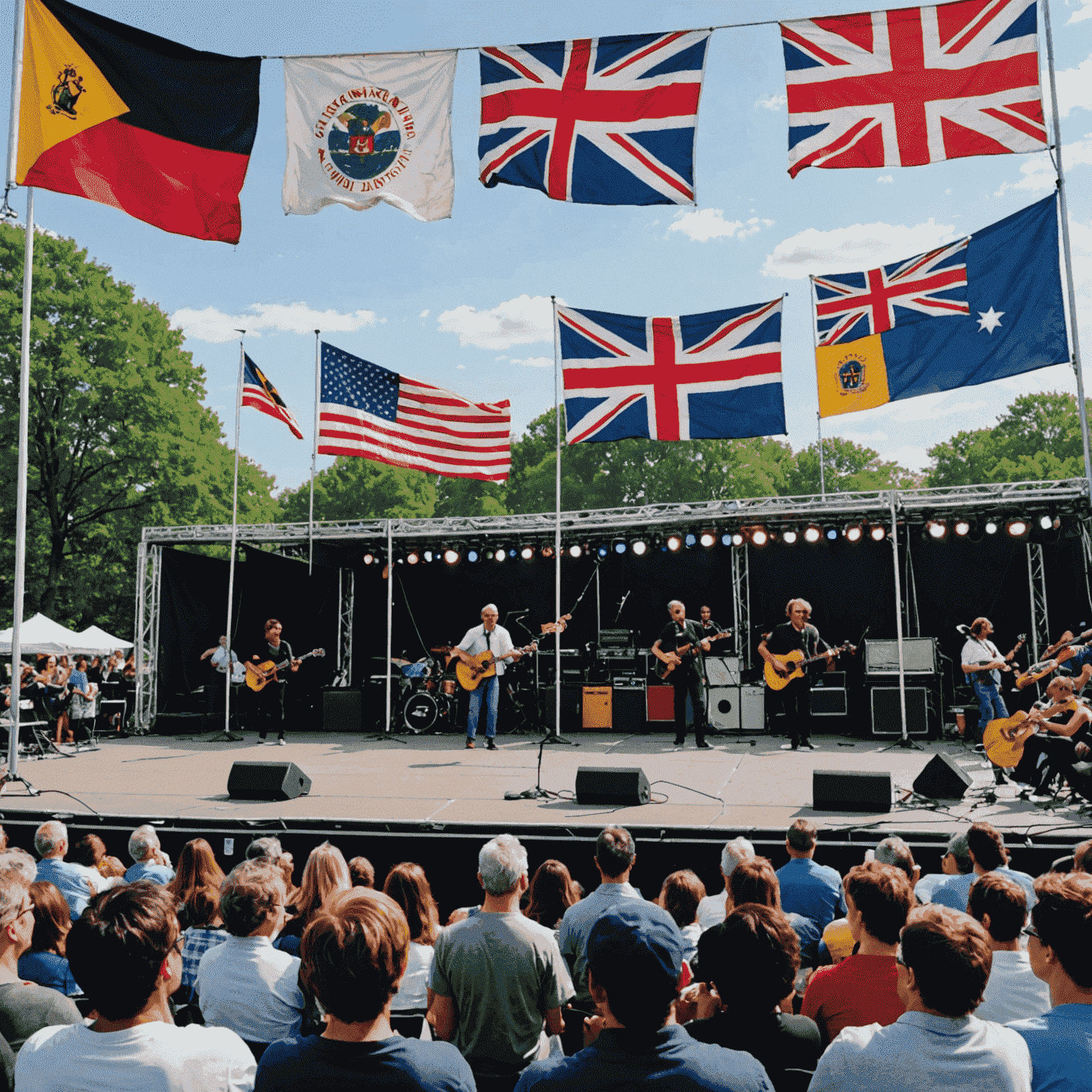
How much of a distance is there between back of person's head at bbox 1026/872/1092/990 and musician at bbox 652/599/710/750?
9.18 m

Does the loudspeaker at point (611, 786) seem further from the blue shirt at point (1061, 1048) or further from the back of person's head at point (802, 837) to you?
the blue shirt at point (1061, 1048)

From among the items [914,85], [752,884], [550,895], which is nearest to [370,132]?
[914,85]

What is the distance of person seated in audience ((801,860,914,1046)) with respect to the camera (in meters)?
2.74

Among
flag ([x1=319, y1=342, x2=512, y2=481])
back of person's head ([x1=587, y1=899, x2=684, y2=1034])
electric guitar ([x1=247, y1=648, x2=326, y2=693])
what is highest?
flag ([x1=319, y1=342, x2=512, y2=481])

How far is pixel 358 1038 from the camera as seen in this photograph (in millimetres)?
1897

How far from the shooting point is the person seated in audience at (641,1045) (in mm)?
1785

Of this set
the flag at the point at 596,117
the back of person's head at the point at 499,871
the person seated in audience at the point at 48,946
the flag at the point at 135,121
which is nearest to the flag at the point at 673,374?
the flag at the point at 596,117

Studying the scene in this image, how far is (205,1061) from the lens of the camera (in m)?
1.95

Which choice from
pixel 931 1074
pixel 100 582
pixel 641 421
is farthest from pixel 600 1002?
pixel 100 582

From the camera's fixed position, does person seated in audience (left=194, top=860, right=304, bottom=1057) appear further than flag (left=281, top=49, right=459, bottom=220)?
No

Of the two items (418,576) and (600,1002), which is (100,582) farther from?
(600,1002)

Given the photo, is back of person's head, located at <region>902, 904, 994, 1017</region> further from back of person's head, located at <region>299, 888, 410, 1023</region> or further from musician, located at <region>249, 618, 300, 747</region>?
musician, located at <region>249, 618, 300, 747</region>

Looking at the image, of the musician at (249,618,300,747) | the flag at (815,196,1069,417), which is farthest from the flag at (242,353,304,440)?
the flag at (815,196,1069,417)

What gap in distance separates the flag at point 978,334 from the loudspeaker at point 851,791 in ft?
16.9
